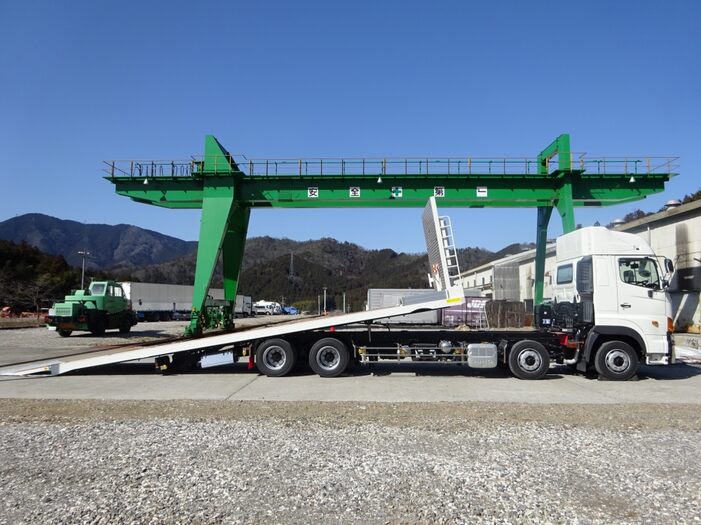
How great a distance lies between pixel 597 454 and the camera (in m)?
6.05

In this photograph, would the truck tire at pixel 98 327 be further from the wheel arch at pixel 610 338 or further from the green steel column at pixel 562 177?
the wheel arch at pixel 610 338

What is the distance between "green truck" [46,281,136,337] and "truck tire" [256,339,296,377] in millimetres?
16964

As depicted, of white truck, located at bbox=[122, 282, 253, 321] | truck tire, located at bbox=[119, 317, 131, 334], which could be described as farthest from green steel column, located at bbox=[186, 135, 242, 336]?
white truck, located at bbox=[122, 282, 253, 321]

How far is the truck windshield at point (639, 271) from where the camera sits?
1206 cm

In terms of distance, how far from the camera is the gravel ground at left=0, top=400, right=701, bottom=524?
4320 mm

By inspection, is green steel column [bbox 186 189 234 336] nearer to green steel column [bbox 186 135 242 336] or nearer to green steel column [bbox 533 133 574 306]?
green steel column [bbox 186 135 242 336]

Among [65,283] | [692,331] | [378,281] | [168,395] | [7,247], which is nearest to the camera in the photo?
[168,395]

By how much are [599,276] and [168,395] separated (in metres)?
9.71

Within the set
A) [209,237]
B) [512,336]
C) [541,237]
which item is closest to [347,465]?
[512,336]

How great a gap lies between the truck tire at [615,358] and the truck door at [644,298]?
0.46m

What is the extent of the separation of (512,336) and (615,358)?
2.32m

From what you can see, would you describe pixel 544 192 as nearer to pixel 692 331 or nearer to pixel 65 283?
pixel 692 331

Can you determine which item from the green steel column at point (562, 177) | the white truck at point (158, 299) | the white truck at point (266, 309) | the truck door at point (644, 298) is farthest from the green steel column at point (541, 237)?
the white truck at point (266, 309)

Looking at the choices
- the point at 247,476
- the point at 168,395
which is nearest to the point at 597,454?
the point at 247,476
